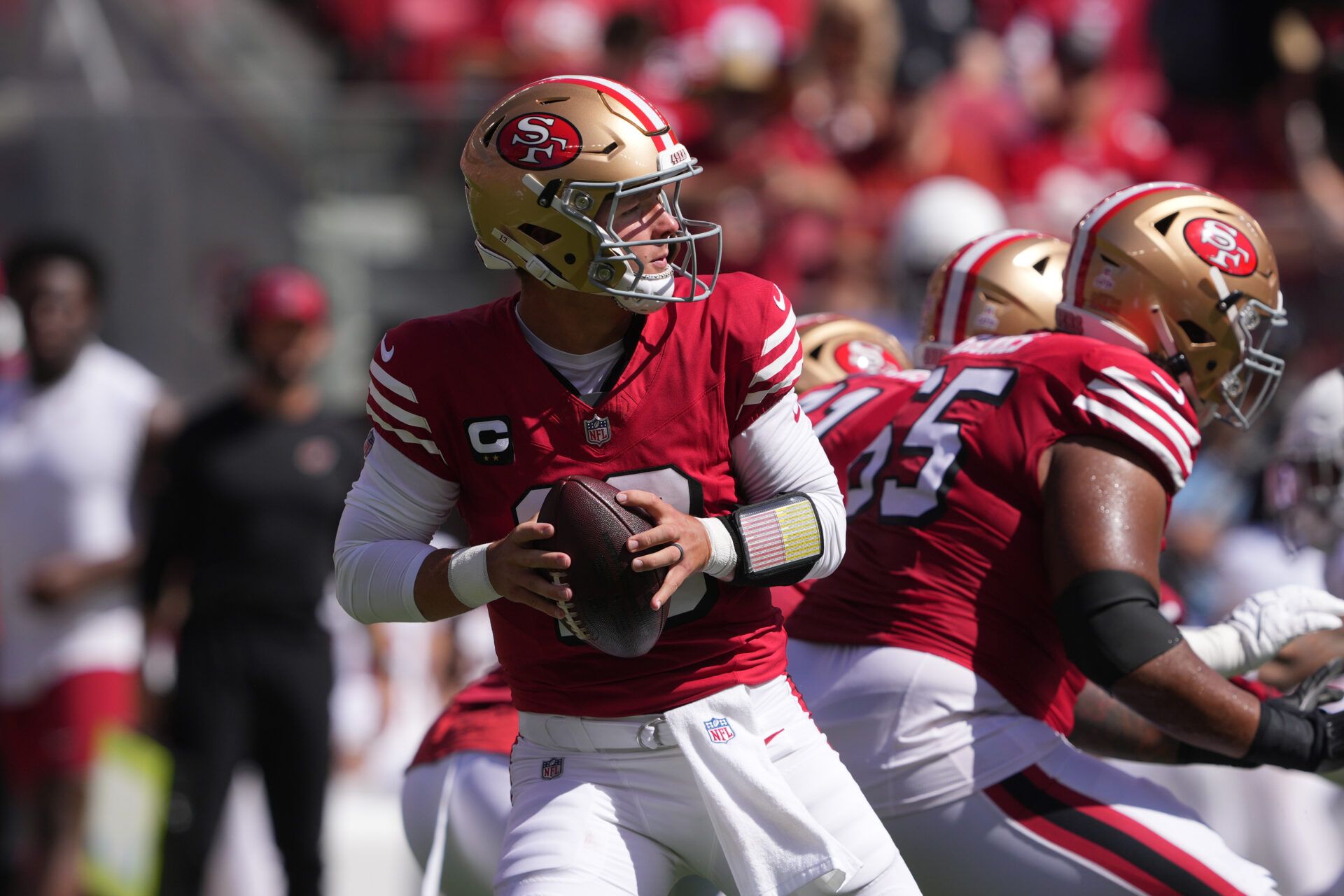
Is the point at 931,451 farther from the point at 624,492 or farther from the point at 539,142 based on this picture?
the point at 539,142

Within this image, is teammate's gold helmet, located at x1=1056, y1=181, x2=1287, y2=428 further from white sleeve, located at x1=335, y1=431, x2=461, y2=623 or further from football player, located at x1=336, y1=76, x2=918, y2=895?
white sleeve, located at x1=335, y1=431, x2=461, y2=623

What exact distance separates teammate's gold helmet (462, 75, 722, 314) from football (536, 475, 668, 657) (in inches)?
14.6

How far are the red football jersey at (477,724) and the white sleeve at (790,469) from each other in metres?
1.07

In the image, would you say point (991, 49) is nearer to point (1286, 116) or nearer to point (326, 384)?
point (1286, 116)

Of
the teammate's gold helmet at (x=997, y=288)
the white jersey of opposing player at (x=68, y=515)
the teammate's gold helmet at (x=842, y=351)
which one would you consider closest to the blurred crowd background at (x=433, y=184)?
the white jersey of opposing player at (x=68, y=515)

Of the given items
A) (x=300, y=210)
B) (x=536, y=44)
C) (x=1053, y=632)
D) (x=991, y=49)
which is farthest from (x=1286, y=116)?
(x=1053, y=632)

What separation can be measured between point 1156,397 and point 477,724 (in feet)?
5.33

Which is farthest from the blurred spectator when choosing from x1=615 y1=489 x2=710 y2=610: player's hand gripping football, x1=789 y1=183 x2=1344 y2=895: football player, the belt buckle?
x1=615 y1=489 x2=710 y2=610: player's hand gripping football

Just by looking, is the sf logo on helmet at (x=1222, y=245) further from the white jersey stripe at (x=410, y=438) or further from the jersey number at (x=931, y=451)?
the white jersey stripe at (x=410, y=438)

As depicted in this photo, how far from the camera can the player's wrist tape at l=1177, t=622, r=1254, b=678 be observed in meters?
3.26

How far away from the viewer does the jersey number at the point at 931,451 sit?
3.04m

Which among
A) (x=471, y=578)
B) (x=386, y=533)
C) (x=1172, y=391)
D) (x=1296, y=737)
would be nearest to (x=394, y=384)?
(x=386, y=533)

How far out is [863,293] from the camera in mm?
7152

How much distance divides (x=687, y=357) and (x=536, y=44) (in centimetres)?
607
